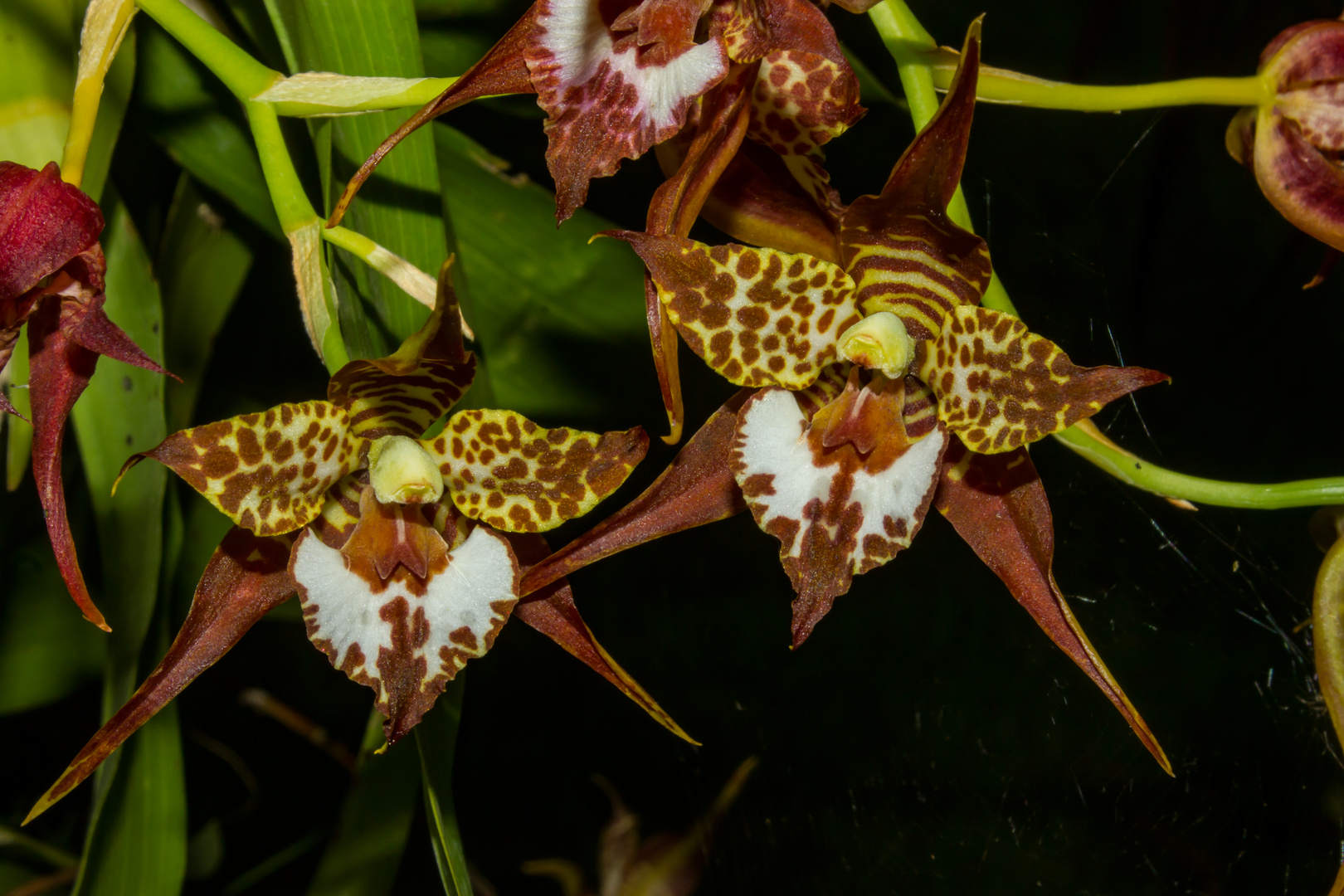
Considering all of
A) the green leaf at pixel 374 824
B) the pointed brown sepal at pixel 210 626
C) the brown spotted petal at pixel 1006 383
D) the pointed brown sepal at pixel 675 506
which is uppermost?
the brown spotted petal at pixel 1006 383

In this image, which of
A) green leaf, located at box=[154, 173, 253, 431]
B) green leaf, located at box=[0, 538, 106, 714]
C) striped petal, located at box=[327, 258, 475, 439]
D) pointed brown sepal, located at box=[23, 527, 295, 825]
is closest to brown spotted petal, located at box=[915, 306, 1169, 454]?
striped petal, located at box=[327, 258, 475, 439]

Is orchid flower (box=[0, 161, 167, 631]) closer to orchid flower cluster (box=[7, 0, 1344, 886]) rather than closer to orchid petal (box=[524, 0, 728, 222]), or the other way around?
orchid flower cluster (box=[7, 0, 1344, 886])

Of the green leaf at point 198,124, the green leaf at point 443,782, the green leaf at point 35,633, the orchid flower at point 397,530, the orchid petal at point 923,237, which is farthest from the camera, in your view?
the green leaf at point 35,633

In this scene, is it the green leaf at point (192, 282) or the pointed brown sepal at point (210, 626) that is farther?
the green leaf at point (192, 282)

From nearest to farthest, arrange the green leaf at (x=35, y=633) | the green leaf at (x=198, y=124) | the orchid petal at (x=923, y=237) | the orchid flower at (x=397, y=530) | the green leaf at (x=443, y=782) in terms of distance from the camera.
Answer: the orchid petal at (x=923, y=237), the orchid flower at (x=397, y=530), the green leaf at (x=443, y=782), the green leaf at (x=198, y=124), the green leaf at (x=35, y=633)

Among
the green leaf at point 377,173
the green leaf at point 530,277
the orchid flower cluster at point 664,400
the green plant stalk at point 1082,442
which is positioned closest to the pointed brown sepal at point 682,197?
the orchid flower cluster at point 664,400

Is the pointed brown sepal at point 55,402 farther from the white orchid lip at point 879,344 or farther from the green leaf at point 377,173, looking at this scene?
the white orchid lip at point 879,344

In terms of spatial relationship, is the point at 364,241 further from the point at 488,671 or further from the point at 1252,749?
the point at 1252,749
